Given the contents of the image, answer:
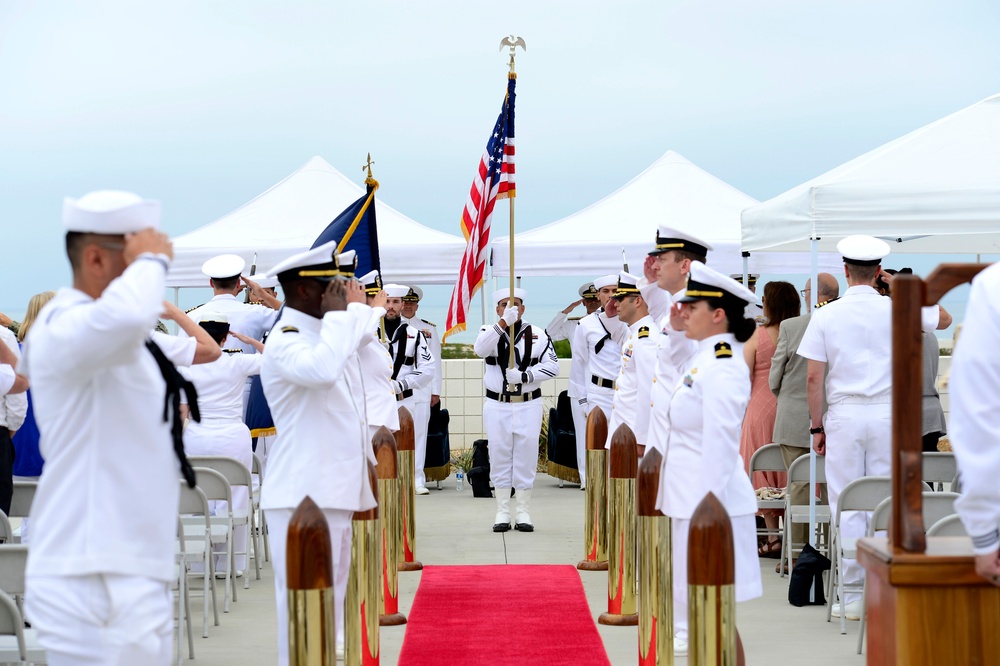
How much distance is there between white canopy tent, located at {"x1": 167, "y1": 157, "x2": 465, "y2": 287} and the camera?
1334 cm

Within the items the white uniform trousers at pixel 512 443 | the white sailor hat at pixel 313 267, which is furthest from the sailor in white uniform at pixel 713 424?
the white uniform trousers at pixel 512 443

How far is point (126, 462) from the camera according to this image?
3264 mm

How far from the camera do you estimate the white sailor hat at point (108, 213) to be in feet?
10.5

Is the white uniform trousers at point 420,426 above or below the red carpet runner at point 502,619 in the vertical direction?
above

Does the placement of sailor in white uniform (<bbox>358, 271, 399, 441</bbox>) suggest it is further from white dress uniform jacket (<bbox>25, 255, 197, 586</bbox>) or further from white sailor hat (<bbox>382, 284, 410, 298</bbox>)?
white dress uniform jacket (<bbox>25, 255, 197, 586</bbox>)

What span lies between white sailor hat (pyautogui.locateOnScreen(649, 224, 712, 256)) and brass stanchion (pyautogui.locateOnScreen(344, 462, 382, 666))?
2172 mm

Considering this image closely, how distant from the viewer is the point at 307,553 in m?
3.81

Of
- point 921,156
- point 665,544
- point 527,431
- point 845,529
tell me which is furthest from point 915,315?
point 527,431

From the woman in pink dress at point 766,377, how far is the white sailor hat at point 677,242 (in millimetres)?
2625

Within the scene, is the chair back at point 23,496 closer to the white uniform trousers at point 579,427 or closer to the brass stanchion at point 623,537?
the brass stanchion at point 623,537

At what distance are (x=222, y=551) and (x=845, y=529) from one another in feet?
13.9

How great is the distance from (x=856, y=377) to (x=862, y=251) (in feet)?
2.51

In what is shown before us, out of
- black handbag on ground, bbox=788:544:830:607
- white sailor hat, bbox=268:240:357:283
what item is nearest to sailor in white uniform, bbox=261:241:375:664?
white sailor hat, bbox=268:240:357:283

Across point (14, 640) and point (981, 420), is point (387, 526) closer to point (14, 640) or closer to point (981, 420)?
point (14, 640)
